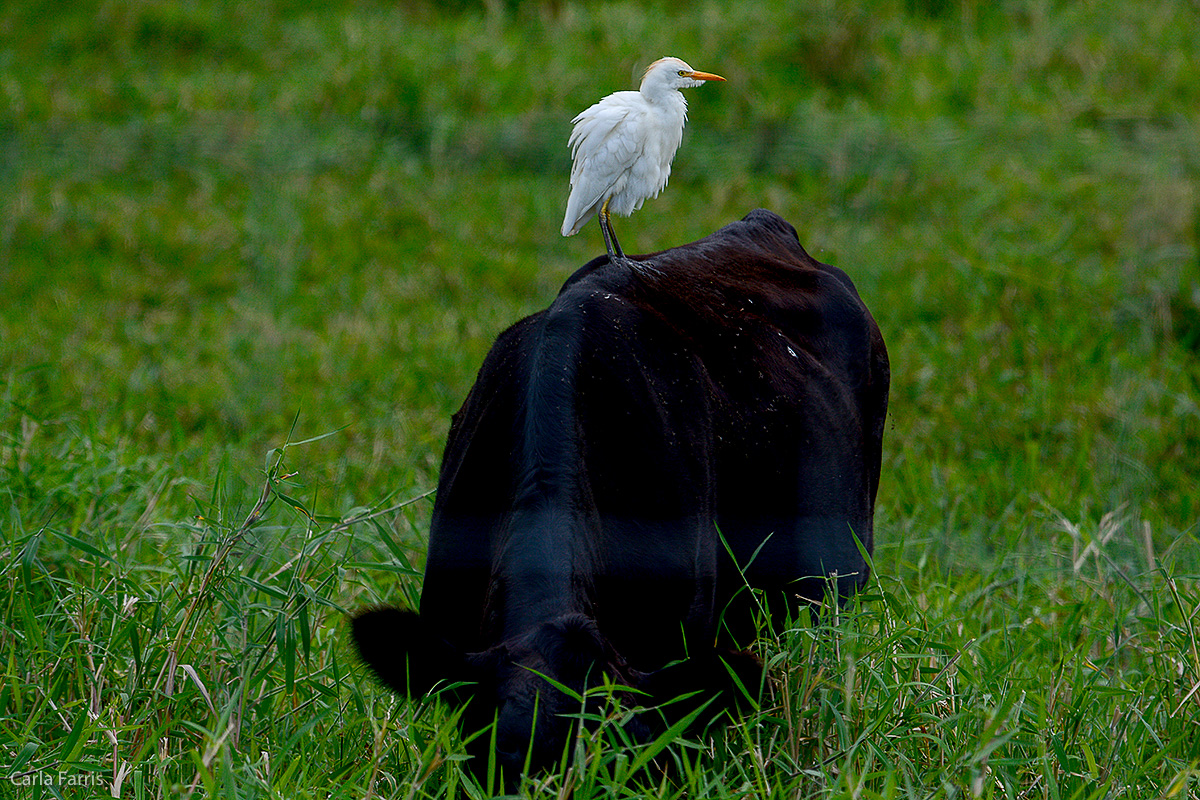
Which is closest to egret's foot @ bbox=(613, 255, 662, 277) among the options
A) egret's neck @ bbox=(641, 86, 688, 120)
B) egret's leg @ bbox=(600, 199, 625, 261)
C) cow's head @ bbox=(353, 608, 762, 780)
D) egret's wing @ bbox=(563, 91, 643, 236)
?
egret's leg @ bbox=(600, 199, 625, 261)

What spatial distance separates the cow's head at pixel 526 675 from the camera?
80.0 inches

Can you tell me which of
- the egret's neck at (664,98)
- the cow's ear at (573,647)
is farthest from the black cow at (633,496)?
the egret's neck at (664,98)

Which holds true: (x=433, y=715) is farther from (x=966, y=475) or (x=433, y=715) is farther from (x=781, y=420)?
(x=966, y=475)

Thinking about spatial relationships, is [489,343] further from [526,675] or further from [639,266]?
[526,675]

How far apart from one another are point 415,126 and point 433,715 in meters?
5.69

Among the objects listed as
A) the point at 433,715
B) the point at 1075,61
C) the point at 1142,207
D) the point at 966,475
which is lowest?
the point at 966,475

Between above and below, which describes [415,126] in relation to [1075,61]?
below

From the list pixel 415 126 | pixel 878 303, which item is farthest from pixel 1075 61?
A: pixel 415 126

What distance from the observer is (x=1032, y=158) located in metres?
7.35

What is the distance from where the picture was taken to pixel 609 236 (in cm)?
276

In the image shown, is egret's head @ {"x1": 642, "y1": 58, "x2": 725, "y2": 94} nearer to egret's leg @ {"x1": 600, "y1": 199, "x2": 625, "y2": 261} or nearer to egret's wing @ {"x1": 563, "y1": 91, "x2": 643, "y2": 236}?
egret's wing @ {"x1": 563, "y1": 91, "x2": 643, "y2": 236}

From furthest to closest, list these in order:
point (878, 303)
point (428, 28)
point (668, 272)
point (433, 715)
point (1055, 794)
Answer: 1. point (428, 28)
2. point (878, 303)
3. point (668, 272)
4. point (433, 715)
5. point (1055, 794)

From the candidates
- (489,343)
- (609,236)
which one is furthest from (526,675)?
(489,343)

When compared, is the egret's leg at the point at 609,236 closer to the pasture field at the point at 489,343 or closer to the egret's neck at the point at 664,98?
the egret's neck at the point at 664,98
